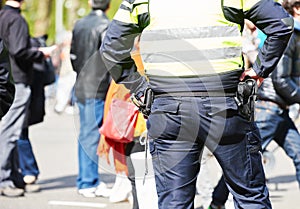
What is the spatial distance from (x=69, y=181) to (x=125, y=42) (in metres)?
4.81

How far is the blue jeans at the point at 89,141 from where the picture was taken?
9016 millimetres

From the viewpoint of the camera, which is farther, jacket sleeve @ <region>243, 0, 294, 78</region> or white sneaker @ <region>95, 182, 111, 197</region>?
white sneaker @ <region>95, 182, 111, 197</region>

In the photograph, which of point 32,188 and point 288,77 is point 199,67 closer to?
point 288,77

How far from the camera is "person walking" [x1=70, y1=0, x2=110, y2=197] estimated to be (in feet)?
29.6

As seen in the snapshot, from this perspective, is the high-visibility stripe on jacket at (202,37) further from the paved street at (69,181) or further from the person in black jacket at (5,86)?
the paved street at (69,181)

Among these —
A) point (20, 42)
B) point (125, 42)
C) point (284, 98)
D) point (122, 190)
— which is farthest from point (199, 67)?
point (20, 42)

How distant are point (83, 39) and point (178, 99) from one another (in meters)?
4.37

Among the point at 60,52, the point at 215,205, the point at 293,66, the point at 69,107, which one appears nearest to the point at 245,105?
the point at 215,205

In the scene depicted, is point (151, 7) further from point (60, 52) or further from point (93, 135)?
point (60, 52)

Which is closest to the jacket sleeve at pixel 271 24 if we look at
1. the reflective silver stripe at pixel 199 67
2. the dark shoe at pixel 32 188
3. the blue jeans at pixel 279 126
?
the reflective silver stripe at pixel 199 67

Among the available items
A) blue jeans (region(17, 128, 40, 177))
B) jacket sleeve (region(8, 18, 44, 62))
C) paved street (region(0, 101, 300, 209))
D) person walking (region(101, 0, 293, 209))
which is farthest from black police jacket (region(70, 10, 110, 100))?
person walking (region(101, 0, 293, 209))

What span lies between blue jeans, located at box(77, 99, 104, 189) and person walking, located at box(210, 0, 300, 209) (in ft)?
5.92

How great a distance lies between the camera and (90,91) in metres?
9.20

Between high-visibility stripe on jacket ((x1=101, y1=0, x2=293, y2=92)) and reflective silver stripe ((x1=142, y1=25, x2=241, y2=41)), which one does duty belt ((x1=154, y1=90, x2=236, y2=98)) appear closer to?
high-visibility stripe on jacket ((x1=101, y1=0, x2=293, y2=92))
